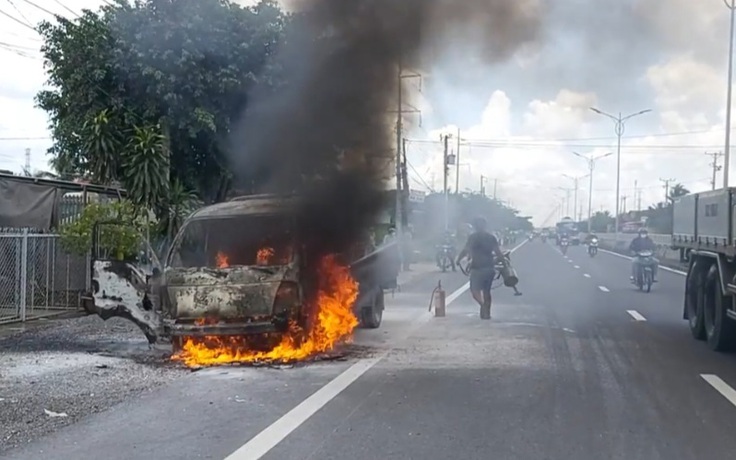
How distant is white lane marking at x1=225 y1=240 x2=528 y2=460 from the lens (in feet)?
19.1

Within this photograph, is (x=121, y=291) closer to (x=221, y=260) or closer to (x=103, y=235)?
(x=221, y=260)

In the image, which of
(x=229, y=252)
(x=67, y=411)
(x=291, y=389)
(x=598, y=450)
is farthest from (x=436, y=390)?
(x=229, y=252)

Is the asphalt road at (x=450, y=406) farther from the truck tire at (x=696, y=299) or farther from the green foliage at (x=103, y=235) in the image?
the green foliage at (x=103, y=235)

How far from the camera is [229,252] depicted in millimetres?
10953

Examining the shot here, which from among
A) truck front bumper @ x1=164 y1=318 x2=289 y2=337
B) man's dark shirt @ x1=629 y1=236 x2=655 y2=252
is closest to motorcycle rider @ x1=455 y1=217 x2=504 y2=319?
truck front bumper @ x1=164 y1=318 x2=289 y2=337

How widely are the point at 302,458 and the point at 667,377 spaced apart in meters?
4.68

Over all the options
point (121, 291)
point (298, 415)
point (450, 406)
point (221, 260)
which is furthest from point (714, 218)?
point (121, 291)

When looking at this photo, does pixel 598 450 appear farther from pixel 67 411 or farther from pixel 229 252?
pixel 229 252

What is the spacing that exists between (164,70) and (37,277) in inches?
222

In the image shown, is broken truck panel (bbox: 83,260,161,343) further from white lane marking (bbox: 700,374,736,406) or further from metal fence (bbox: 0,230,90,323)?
white lane marking (bbox: 700,374,736,406)

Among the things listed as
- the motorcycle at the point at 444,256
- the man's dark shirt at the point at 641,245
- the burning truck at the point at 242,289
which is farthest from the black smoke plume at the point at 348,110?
the motorcycle at the point at 444,256

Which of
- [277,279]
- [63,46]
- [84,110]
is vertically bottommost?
[277,279]

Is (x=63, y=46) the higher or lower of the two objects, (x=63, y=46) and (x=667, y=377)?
the higher

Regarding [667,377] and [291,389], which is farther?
[667,377]
